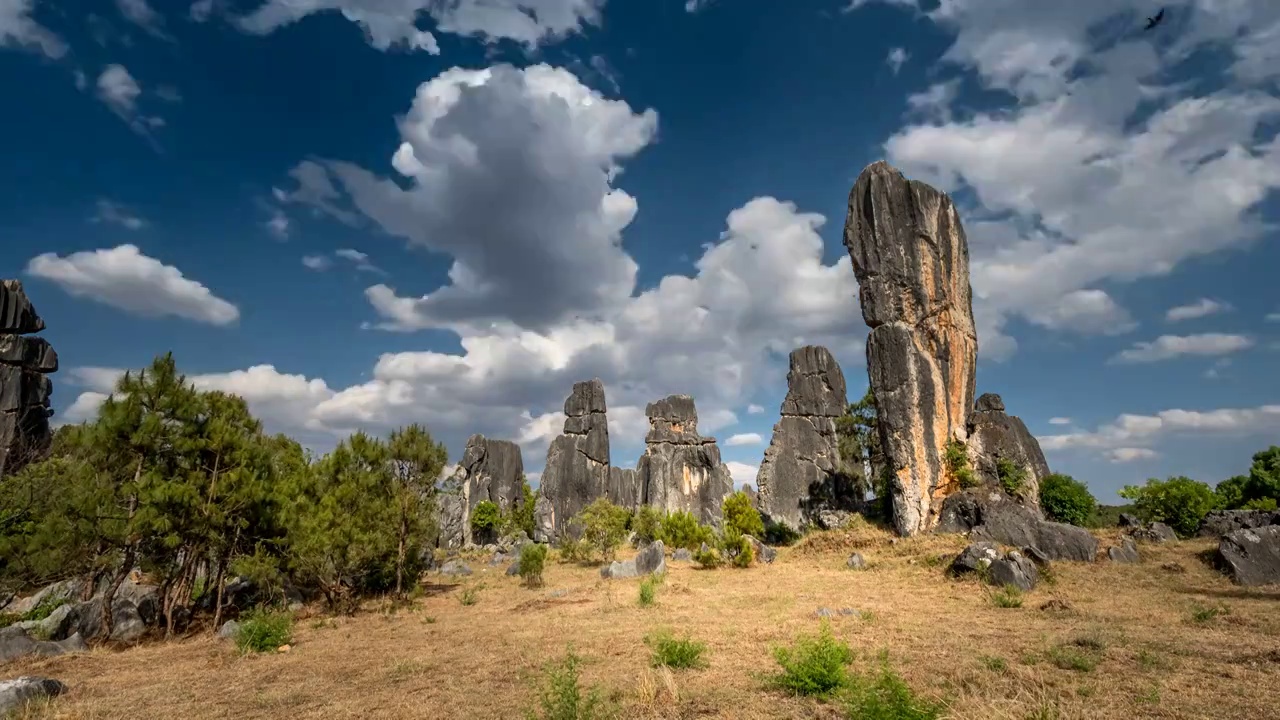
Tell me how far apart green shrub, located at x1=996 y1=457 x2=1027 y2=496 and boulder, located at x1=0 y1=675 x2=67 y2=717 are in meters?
34.5

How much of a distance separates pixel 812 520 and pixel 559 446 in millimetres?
29320

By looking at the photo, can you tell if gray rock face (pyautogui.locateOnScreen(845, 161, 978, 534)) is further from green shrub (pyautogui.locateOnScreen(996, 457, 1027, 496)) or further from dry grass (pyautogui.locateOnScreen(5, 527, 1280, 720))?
dry grass (pyautogui.locateOnScreen(5, 527, 1280, 720))

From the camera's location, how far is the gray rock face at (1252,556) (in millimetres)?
17188

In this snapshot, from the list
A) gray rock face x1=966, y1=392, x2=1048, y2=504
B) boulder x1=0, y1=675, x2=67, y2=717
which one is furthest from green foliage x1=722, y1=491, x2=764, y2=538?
boulder x1=0, y1=675, x2=67, y2=717

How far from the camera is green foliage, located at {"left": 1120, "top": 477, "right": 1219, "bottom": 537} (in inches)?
1011

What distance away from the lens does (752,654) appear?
11633 millimetres

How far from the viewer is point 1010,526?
2530cm

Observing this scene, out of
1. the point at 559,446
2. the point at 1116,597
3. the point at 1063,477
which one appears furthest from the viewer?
the point at 559,446

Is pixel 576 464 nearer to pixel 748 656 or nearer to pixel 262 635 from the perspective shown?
pixel 262 635

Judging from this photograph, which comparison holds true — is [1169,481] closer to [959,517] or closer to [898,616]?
[959,517]

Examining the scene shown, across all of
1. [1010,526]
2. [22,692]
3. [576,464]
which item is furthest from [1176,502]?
[576,464]

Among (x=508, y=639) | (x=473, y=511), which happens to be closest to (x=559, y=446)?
(x=473, y=511)

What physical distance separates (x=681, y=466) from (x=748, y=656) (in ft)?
162

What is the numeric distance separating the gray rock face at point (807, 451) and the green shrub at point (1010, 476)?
49.8 feet
